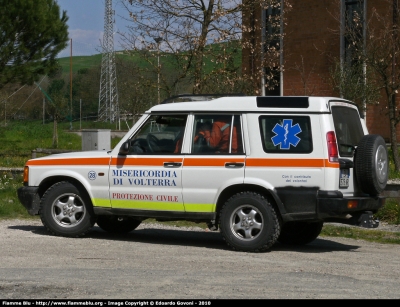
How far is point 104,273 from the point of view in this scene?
7887mm

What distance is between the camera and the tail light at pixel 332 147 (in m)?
9.21

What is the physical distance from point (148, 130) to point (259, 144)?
165 centimetres

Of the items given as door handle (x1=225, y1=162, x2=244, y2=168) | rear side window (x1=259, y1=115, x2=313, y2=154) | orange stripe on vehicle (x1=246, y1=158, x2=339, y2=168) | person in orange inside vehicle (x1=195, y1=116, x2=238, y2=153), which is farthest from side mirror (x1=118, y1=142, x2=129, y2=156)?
rear side window (x1=259, y1=115, x2=313, y2=154)

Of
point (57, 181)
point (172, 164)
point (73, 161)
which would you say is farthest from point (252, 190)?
point (57, 181)

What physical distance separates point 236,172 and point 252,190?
0.32 metres

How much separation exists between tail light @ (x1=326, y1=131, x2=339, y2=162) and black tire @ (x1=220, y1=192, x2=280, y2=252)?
3.22 feet

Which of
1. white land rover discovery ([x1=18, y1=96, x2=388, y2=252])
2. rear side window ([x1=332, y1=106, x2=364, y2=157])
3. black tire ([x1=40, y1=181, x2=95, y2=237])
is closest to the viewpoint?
white land rover discovery ([x1=18, y1=96, x2=388, y2=252])

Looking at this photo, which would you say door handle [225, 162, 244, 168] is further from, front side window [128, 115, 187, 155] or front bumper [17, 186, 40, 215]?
front bumper [17, 186, 40, 215]

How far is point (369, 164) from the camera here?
935cm

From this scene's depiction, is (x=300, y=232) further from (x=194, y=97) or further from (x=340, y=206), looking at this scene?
(x=194, y=97)

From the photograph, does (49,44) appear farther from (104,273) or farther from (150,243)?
(104,273)

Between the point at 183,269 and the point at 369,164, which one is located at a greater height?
the point at 369,164

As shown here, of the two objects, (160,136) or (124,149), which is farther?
(160,136)

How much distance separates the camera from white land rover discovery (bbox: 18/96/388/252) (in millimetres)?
9328
